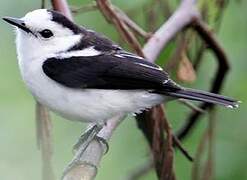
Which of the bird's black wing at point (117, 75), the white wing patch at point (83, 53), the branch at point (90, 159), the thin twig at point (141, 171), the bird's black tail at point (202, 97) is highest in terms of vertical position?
the white wing patch at point (83, 53)

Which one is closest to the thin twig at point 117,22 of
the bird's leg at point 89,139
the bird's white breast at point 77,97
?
the bird's white breast at point 77,97

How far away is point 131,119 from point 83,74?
629 mm

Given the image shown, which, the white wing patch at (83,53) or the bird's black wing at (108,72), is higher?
the white wing patch at (83,53)

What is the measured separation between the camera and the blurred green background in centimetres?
202

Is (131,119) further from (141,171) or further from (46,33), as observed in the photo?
(46,33)

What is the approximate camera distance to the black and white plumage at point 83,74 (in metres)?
1.90

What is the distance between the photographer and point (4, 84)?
2168mm

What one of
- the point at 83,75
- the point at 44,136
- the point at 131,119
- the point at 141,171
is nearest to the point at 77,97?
the point at 83,75

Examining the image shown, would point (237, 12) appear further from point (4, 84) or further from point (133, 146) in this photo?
point (4, 84)

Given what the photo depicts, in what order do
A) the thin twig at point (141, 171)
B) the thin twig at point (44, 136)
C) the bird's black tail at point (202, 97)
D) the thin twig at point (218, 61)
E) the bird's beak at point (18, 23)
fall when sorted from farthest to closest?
1. the thin twig at point (141, 171)
2. the thin twig at point (218, 61)
3. the bird's black tail at point (202, 97)
4. the bird's beak at point (18, 23)
5. the thin twig at point (44, 136)

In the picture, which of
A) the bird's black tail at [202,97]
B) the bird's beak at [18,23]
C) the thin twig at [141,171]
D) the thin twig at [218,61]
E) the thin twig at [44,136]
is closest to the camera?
the thin twig at [44,136]

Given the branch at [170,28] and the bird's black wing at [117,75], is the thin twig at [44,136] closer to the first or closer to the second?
the bird's black wing at [117,75]

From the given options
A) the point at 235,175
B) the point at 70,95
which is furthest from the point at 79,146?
the point at 235,175

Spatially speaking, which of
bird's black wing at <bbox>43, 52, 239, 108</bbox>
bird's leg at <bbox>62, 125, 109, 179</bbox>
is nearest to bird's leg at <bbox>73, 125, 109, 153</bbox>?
bird's leg at <bbox>62, 125, 109, 179</bbox>
